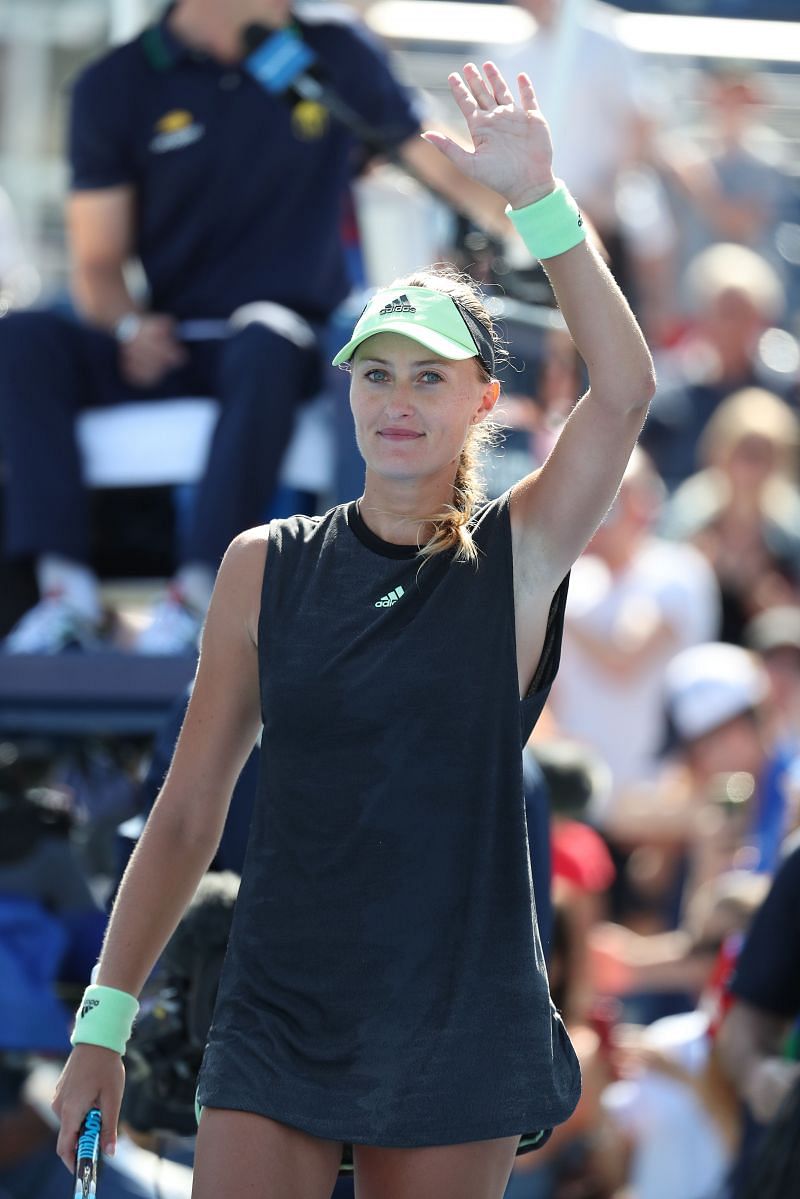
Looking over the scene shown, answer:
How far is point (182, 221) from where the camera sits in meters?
5.06

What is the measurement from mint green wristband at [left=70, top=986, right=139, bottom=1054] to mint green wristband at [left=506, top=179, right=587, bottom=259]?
109 cm

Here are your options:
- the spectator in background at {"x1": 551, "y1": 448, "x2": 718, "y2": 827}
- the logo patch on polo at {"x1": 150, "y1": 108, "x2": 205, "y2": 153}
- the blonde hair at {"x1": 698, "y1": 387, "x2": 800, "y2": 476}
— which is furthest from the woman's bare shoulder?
the blonde hair at {"x1": 698, "y1": 387, "x2": 800, "y2": 476}

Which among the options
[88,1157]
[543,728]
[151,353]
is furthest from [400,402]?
[543,728]

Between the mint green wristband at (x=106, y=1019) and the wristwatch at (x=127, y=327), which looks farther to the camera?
the wristwatch at (x=127, y=327)

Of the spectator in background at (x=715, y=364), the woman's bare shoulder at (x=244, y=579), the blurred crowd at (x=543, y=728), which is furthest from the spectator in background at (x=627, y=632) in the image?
the woman's bare shoulder at (x=244, y=579)

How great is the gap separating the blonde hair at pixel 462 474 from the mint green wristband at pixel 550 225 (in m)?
0.19

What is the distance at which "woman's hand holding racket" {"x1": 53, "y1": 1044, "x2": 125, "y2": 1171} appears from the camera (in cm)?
246

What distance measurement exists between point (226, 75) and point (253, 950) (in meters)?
3.18

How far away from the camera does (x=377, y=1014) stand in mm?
2338

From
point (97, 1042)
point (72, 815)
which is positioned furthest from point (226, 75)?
point (97, 1042)

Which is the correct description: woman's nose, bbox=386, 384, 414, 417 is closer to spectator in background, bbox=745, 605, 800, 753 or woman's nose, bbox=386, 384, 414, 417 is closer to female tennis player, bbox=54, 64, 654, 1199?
female tennis player, bbox=54, 64, 654, 1199

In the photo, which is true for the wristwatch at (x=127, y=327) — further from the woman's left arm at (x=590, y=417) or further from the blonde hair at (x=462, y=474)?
the woman's left arm at (x=590, y=417)

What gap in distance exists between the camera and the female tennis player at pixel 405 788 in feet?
7.65

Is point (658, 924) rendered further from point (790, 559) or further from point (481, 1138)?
point (481, 1138)
